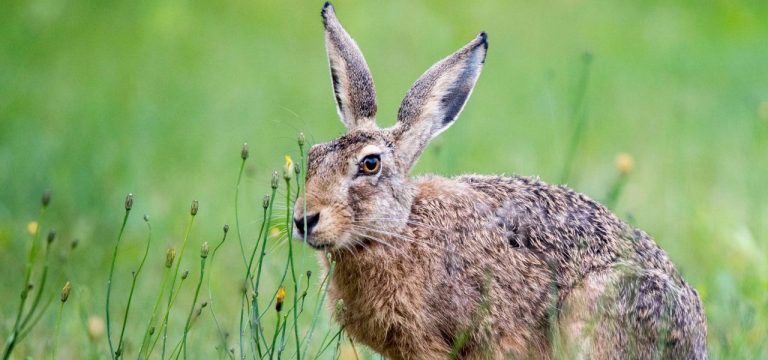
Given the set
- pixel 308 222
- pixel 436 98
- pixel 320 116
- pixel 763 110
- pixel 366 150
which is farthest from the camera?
pixel 320 116

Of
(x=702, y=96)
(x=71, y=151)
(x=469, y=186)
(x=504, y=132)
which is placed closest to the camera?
(x=469, y=186)

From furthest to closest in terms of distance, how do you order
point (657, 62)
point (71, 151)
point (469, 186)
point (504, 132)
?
1. point (657, 62)
2. point (504, 132)
3. point (71, 151)
4. point (469, 186)

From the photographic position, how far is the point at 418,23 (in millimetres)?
12977

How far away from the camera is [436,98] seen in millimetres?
5961

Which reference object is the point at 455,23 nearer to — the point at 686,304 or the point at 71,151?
the point at 71,151

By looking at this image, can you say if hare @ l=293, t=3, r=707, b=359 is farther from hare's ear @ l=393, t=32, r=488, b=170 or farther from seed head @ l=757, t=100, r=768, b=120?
seed head @ l=757, t=100, r=768, b=120

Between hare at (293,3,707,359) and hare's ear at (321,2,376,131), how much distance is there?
0.51 ft

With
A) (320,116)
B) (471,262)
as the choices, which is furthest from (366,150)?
(320,116)

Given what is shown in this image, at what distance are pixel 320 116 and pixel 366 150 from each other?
20.0 feet

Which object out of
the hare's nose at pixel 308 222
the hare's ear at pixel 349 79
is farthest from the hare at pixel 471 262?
the hare's ear at pixel 349 79

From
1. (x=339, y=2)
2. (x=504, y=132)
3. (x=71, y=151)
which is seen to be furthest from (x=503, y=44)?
(x=71, y=151)

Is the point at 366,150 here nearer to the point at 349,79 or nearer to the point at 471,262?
the point at 349,79

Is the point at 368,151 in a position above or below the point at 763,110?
below

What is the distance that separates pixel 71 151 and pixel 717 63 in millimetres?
7006
